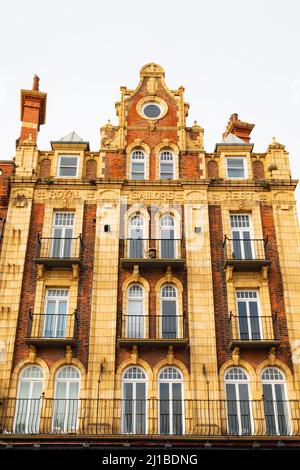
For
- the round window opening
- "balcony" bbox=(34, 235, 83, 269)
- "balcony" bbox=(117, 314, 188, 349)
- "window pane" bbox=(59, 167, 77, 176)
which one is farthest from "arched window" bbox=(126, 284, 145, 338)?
the round window opening

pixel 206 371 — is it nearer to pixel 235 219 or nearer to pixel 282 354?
pixel 282 354

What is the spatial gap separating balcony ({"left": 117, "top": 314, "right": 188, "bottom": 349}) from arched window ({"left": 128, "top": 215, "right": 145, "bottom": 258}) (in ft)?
9.94

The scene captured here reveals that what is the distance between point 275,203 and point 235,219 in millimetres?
1988

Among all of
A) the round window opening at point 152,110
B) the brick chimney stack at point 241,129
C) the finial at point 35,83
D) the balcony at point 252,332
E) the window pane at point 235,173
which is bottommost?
the balcony at point 252,332

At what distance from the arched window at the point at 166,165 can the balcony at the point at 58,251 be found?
17.8ft

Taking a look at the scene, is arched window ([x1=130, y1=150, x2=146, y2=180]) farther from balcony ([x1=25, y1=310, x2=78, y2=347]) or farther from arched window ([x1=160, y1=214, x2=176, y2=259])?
balcony ([x1=25, y1=310, x2=78, y2=347])

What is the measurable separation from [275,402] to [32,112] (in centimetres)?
1880

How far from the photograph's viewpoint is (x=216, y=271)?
85.3ft

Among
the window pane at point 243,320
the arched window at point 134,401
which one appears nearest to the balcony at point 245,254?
the window pane at point 243,320

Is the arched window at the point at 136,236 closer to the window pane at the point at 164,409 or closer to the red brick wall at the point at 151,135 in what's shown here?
the red brick wall at the point at 151,135

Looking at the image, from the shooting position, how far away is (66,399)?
2292 centimetres

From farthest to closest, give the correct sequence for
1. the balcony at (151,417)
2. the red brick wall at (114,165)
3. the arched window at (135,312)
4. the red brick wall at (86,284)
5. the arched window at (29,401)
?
the red brick wall at (114,165) < the arched window at (135,312) < the red brick wall at (86,284) < the arched window at (29,401) < the balcony at (151,417)

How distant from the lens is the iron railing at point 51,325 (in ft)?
79.3
